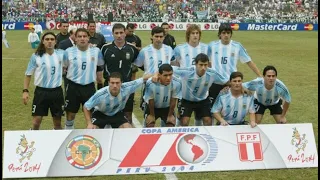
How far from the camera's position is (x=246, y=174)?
6887 millimetres

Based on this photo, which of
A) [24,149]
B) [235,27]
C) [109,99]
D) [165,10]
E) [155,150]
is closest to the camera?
[24,149]

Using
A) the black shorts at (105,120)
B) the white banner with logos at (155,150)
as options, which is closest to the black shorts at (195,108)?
the black shorts at (105,120)

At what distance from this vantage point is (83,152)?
6.68m

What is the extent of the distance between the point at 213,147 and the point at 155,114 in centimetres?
156

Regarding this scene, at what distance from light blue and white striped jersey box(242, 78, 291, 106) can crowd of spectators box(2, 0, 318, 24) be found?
43.1 meters

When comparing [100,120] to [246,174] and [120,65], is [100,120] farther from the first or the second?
[246,174]

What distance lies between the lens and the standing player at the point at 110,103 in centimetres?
720

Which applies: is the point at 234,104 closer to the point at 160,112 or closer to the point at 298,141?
the point at 298,141

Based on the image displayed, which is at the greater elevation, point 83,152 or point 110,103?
point 110,103

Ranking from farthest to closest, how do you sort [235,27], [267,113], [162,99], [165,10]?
1. [165,10]
2. [235,27]
3. [267,113]
4. [162,99]

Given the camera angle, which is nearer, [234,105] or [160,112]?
[234,105]

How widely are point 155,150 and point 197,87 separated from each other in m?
1.78

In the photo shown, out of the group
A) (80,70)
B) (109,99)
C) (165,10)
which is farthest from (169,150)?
(165,10)

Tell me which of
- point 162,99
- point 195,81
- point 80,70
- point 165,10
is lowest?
point 165,10
